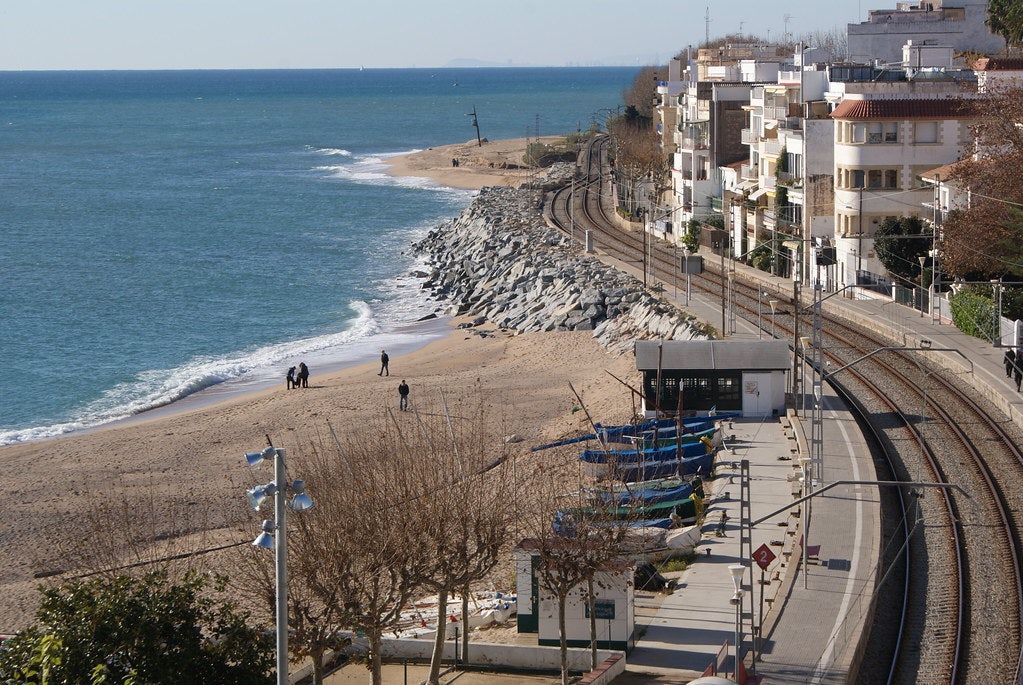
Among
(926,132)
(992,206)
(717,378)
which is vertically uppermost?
(926,132)

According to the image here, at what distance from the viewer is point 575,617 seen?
22016 mm

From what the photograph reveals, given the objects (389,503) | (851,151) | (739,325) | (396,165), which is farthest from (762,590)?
(396,165)

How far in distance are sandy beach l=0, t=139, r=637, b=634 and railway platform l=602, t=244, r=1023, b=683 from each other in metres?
6.42

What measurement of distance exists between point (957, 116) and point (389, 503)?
3917 cm

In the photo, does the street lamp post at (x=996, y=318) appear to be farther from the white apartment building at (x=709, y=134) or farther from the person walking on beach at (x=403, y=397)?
the white apartment building at (x=709, y=134)

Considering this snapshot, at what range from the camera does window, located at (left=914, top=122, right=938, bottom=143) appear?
53.5m

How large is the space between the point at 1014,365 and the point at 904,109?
19950 millimetres

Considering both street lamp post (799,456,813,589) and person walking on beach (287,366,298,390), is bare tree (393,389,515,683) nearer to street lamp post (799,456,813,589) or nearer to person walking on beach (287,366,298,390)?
street lamp post (799,456,813,589)

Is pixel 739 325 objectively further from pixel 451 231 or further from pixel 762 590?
pixel 451 231

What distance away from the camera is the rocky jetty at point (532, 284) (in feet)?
162

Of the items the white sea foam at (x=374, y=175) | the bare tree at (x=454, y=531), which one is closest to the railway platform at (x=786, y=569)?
the bare tree at (x=454, y=531)

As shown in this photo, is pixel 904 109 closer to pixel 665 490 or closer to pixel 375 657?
pixel 665 490

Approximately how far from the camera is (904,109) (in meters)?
53.2

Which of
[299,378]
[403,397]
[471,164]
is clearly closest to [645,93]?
[471,164]
